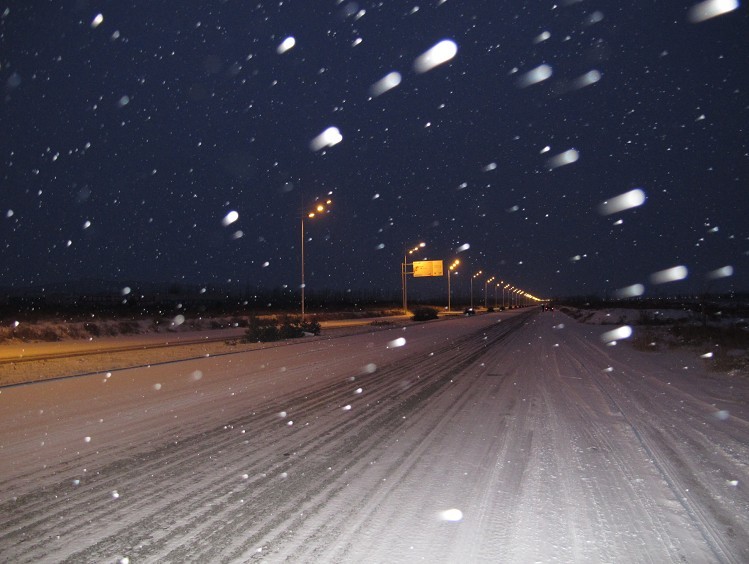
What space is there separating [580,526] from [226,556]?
3.00 meters

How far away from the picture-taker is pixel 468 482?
6.66 m

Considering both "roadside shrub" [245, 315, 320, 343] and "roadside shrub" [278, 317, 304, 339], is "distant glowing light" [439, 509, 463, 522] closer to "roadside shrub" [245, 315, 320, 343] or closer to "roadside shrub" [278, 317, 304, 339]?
"roadside shrub" [245, 315, 320, 343]

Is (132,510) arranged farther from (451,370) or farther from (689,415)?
(451,370)

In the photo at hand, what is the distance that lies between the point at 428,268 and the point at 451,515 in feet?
292

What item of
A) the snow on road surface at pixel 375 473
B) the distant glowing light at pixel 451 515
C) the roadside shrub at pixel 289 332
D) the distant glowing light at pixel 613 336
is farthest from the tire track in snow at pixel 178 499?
the roadside shrub at pixel 289 332

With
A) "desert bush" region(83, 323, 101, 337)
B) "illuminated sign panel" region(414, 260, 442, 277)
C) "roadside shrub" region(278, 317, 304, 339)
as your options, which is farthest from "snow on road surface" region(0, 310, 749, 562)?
"illuminated sign panel" region(414, 260, 442, 277)

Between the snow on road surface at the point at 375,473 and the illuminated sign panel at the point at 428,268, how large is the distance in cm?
7901

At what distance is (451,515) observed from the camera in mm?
5609

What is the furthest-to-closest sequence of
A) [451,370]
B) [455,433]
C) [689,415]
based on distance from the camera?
[451,370], [689,415], [455,433]

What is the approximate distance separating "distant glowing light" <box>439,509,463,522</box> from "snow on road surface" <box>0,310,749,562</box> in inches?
0.8

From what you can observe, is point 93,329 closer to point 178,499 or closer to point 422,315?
point 422,315

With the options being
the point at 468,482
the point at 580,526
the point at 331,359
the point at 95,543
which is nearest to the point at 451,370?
the point at 331,359

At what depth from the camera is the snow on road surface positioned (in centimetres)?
495

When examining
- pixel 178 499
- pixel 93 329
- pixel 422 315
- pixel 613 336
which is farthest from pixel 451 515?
pixel 422 315
